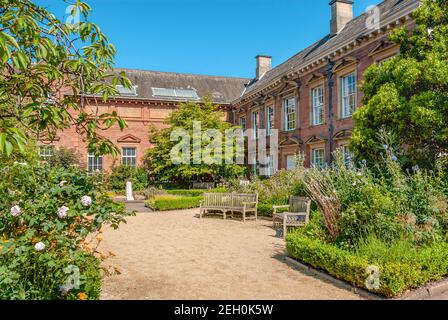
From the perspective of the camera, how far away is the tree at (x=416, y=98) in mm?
7542

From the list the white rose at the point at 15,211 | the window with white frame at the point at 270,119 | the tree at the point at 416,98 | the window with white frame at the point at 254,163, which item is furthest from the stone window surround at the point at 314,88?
the white rose at the point at 15,211

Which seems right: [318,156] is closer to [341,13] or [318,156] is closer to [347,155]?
[347,155]

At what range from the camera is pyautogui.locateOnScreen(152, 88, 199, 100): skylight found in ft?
97.0

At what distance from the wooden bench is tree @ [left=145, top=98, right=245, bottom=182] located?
928 cm

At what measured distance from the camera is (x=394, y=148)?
27.1ft

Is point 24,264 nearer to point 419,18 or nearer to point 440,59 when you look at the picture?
point 440,59

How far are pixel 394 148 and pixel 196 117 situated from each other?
17514 mm

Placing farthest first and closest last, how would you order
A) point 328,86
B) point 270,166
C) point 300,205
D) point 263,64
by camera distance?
point 263,64 → point 270,166 → point 328,86 → point 300,205

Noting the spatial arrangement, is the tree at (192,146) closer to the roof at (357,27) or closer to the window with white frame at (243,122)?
the window with white frame at (243,122)

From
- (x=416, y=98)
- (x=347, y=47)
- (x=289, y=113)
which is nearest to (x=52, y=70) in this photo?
(x=416, y=98)

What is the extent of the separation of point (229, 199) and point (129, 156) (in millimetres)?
16718

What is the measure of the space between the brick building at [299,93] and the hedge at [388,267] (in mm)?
6958

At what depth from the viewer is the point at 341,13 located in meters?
20.1
